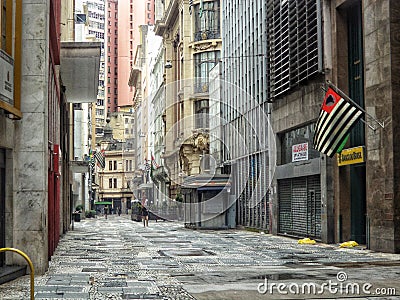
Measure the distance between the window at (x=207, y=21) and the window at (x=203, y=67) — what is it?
1591 mm

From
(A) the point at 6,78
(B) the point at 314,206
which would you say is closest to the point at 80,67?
(B) the point at 314,206

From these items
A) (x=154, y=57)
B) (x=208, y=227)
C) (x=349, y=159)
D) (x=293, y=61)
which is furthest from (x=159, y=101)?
(x=349, y=159)

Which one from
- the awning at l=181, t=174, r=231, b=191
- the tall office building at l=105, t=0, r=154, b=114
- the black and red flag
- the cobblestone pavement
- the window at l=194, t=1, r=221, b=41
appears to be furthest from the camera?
the tall office building at l=105, t=0, r=154, b=114

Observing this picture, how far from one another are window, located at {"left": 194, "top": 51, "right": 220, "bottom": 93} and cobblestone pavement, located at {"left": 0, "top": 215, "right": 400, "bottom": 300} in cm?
4220

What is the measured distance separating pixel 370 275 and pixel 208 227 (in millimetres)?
28199

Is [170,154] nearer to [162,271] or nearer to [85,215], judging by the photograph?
[85,215]

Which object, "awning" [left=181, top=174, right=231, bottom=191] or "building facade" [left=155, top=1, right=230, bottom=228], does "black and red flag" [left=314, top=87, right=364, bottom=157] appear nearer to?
"awning" [left=181, top=174, right=231, bottom=191]

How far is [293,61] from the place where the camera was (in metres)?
33.2

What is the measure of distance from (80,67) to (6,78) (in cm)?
1645

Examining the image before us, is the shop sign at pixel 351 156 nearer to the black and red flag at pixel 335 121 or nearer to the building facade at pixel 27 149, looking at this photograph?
the black and red flag at pixel 335 121

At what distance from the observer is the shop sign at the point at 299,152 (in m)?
32.2

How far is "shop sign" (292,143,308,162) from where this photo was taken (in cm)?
3219

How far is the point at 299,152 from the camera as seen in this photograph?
33.1m

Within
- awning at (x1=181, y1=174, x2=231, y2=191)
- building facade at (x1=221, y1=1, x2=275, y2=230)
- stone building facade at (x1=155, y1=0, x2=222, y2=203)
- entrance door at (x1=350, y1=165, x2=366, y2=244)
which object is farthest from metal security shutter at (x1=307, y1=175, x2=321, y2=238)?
stone building facade at (x1=155, y1=0, x2=222, y2=203)
